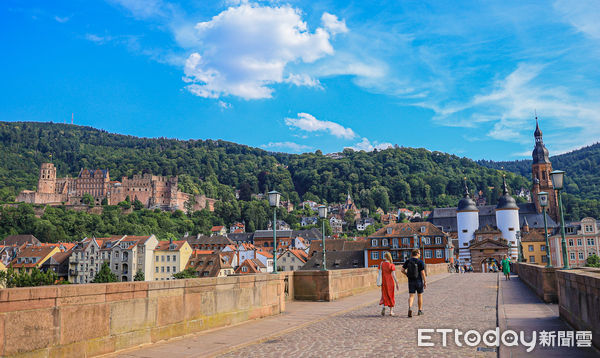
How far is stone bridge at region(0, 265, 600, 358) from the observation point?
6.13 meters

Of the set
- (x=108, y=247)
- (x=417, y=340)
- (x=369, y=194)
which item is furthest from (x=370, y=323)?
(x=369, y=194)

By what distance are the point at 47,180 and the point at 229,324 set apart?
181 meters

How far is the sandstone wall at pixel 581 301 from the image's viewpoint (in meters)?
6.40

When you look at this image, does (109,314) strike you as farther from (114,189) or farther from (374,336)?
(114,189)

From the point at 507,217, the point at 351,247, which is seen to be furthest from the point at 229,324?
the point at 351,247

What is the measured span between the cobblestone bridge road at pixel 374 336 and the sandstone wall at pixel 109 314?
4.87ft

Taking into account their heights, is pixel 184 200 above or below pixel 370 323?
above

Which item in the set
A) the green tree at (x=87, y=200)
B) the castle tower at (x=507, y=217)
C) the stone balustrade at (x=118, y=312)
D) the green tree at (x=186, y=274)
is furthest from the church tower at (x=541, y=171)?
the green tree at (x=87, y=200)

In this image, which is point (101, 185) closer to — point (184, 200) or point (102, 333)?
point (184, 200)

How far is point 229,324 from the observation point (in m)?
9.88

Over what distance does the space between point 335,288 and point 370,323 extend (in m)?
5.48

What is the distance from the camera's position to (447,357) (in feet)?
22.0

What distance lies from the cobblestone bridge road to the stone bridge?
19 millimetres

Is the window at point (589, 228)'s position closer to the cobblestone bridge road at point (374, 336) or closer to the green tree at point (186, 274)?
the green tree at point (186, 274)
